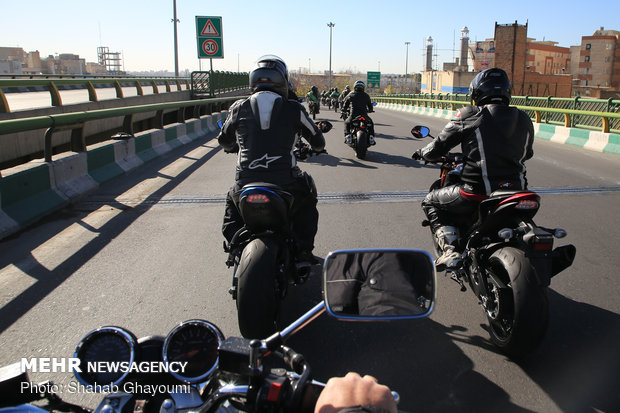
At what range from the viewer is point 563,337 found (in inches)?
134

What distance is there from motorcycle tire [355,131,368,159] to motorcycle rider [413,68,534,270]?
7.47 meters

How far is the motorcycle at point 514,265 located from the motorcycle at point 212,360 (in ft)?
4.17

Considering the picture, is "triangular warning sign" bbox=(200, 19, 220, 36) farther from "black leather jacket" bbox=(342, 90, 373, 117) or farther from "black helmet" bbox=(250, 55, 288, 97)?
"black helmet" bbox=(250, 55, 288, 97)

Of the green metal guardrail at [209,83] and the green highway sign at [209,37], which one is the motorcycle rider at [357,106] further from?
the green metal guardrail at [209,83]

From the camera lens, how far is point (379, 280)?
6.15ft

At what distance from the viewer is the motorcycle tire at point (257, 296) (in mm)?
2943

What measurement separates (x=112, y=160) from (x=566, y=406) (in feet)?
26.3

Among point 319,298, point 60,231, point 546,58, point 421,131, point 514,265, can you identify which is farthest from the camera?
point 546,58

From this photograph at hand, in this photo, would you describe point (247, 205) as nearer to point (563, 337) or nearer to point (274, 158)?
point (274, 158)

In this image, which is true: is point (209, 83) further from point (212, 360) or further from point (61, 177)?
point (212, 360)

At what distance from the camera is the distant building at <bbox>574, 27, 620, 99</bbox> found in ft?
264

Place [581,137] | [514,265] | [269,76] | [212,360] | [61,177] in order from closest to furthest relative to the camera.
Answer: [212,360], [514,265], [269,76], [61,177], [581,137]

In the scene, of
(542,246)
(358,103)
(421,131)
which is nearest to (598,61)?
(358,103)

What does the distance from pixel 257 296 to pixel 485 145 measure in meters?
2.04
